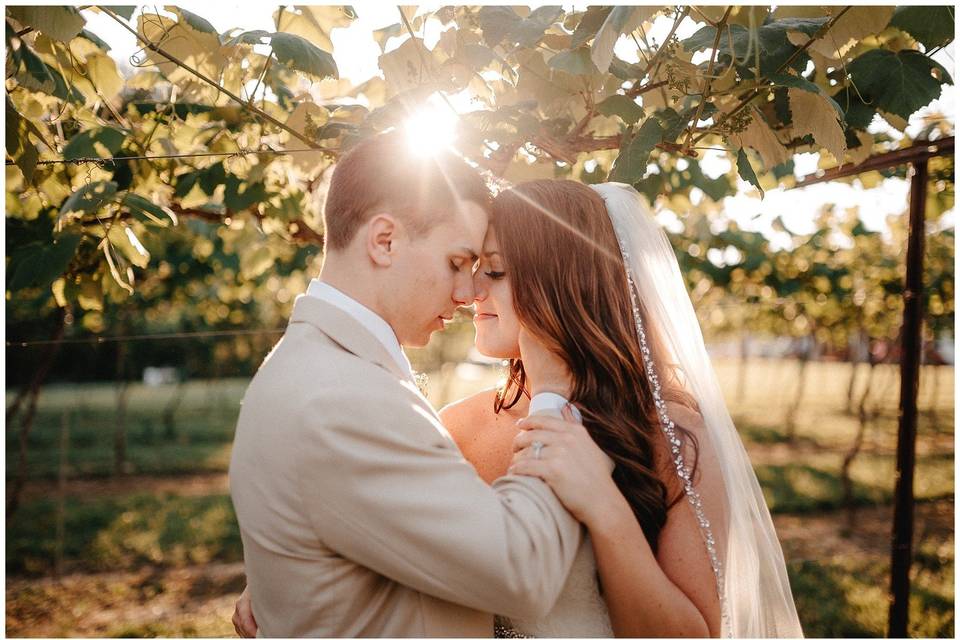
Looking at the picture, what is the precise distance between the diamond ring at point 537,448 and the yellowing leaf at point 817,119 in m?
1.12

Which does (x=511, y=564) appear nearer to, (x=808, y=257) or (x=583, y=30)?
(x=583, y=30)

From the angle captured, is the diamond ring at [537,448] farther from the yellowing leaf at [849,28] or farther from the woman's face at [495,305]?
the yellowing leaf at [849,28]

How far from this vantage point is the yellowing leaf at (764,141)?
85.5 inches

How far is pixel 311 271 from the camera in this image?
25.1ft

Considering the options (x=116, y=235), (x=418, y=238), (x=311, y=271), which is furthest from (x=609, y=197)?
(x=311, y=271)

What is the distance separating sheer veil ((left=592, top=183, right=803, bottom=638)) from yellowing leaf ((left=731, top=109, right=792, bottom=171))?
36 cm

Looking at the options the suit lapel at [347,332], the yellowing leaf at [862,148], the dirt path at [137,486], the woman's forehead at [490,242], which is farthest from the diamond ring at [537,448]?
the dirt path at [137,486]

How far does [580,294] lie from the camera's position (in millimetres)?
2193

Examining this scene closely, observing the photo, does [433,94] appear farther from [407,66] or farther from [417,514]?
[417,514]

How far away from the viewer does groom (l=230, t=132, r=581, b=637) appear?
4.73 feet

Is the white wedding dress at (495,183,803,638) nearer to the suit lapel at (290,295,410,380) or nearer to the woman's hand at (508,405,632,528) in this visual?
the woman's hand at (508,405,632,528)

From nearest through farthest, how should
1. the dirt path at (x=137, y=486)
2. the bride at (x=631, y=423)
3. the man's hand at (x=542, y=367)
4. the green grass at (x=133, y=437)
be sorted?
the bride at (x=631, y=423) < the man's hand at (x=542, y=367) < the dirt path at (x=137, y=486) < the green grass at (x=133, y=437)

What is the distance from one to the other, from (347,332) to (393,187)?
1.30 feet

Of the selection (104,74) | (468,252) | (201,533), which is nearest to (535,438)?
(468,252)
